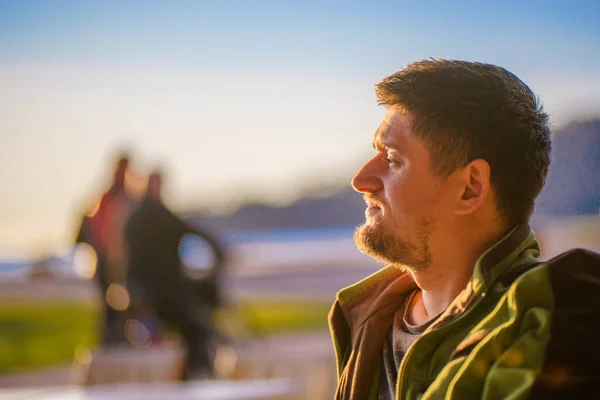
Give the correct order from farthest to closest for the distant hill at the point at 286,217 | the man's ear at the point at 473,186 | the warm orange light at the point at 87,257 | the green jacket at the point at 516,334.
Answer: the distant hill at the point at 286,217 → the warm orange light at the point at 87,257 → the man's ear at the point at 473,186 → the green jacket at the point at 516,334

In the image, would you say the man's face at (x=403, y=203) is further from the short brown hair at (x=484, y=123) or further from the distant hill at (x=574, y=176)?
the distant hill at (x=574, y=176)

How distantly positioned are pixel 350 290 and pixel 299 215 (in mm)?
22900

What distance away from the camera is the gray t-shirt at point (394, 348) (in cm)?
161

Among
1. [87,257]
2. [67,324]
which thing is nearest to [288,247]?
[67,324]

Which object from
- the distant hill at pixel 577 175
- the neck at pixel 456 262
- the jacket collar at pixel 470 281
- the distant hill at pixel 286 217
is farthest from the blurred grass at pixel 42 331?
the neck at pixel 456 262

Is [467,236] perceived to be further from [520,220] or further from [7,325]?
[7,325]

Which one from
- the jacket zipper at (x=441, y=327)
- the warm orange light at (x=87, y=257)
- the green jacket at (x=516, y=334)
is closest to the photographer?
the green jacket at (x=516, y=334)

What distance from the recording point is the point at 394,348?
1638 millimetres

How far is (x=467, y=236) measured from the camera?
1589 mm

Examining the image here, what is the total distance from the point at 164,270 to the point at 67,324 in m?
8.72

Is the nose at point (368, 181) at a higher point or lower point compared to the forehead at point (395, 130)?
lower

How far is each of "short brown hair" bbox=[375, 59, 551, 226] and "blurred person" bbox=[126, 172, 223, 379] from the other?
500cm

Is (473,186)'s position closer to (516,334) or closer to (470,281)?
(470,281)

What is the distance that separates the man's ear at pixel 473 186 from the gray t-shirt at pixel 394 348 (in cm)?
20
